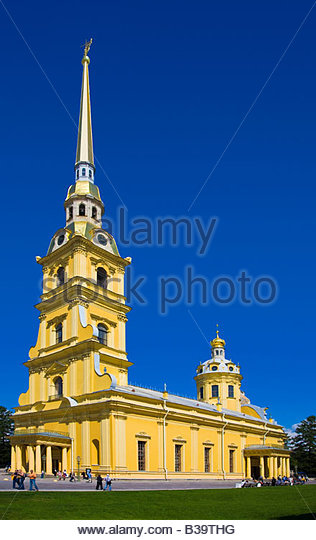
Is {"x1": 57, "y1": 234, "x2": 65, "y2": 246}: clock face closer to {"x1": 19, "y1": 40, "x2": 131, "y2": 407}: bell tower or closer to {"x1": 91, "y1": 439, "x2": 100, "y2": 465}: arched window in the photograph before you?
{"x1": 19, "y1": 40, "x2": 131, "y2": 407}: bell tower

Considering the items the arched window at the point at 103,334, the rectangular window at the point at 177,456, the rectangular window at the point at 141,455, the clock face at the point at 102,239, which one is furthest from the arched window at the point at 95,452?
the clock face at the point at 102,239

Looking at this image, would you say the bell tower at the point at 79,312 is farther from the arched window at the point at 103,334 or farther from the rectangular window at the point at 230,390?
the rectangular window at the point at 230,390

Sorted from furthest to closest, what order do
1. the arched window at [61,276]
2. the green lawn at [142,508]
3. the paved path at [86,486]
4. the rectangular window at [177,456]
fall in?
1. the arched window at [61,276]
2. the rectangular window at [177,456]
3. the paved path at [86,486]
4. the green lawn at [142,508]

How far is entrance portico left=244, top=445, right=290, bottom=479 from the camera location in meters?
54.9

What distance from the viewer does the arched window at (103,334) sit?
4544cm

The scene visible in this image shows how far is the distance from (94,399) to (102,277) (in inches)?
525

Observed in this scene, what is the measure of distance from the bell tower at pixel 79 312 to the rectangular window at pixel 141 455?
568 cm

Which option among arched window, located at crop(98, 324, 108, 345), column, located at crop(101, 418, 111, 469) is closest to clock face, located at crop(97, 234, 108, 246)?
arched window, located at crop(98, 324, 108, 345)

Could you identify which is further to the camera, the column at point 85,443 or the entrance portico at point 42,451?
the column at point 85,443

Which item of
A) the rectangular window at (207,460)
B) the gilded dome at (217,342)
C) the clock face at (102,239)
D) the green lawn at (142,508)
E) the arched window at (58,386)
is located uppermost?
the clock face at (102,239)

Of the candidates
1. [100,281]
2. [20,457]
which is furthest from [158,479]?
[100,281]

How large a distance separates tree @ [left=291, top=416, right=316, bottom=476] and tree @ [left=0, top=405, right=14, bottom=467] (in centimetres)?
4578

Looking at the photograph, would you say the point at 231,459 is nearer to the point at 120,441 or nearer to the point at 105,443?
the point at 120,441

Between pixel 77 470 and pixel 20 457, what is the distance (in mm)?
5790
